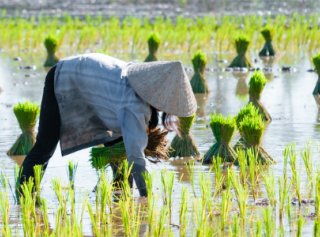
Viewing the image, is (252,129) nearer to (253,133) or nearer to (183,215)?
(253,133)

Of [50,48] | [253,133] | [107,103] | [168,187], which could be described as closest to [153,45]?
[50,48]

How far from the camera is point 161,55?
16.6 metres

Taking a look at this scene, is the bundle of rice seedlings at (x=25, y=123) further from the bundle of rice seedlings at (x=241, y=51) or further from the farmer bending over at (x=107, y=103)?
the bundle of rice seedlings at (x=241, y=51)

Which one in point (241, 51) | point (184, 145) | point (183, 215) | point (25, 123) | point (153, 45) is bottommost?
point (183, 215)

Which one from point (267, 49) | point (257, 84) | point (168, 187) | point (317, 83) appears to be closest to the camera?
point (168, 187)

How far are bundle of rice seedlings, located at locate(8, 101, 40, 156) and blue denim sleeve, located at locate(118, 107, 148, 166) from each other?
93.0 inches

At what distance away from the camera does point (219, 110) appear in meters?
11.9

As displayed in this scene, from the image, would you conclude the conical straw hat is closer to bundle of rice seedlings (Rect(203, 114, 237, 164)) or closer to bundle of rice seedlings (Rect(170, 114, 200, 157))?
bundle of rice seedlings (Rect(203, 114, 237, 164))

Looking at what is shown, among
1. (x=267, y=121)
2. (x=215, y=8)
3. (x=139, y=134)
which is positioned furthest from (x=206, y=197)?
(x=215, y=8)

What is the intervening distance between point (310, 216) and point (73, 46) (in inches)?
460

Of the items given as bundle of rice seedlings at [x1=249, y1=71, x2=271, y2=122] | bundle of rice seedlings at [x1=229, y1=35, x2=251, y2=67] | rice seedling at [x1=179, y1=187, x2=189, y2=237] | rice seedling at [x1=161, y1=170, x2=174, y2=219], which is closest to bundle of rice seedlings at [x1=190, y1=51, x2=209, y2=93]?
bundle of rice seedlings at [x1=229, y1=35, x2=251, y2=67]

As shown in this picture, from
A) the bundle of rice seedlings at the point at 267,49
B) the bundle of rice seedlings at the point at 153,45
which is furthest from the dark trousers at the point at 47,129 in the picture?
the bundle of rice seedlings at the point at 267,49

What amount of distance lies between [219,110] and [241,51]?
323cm

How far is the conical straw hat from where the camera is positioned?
21.7 feet
